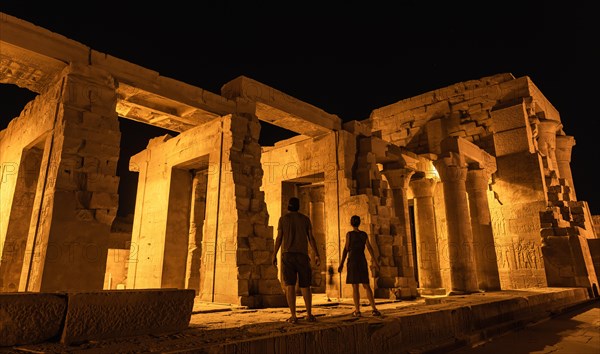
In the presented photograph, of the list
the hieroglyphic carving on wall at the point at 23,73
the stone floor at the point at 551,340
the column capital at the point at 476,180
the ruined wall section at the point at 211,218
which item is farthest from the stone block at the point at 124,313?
the column capital at the point at 476,180

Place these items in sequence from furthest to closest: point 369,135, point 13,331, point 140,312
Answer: point 369,135 < point 140,312 < point 13,331

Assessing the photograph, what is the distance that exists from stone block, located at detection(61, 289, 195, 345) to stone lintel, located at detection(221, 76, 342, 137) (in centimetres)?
627

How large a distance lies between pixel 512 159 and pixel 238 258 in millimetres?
12182

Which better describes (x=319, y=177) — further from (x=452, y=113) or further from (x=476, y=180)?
(x=452, y=113)

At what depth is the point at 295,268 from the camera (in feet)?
16.7

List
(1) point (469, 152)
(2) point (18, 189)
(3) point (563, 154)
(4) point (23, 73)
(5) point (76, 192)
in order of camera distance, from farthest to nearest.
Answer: (3) point (563, 154)
(1) point (469, 152)
(2) point (18, 189)
(4) point (23, 73)
(5) point (76, 192)

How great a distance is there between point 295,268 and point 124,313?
2021mm

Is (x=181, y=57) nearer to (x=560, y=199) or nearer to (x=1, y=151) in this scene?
(x=1, y=151)

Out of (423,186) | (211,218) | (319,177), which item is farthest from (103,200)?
(423,186)

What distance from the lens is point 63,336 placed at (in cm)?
372

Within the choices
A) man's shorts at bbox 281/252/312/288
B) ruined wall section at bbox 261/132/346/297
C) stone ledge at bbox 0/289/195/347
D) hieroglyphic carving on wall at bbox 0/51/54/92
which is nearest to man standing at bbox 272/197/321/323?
man's shorts at bbox 281/252/312/288

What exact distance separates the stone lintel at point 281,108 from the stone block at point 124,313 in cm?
627

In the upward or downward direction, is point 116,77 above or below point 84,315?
above

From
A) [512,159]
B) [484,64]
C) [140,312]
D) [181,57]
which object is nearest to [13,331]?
[140,312]
